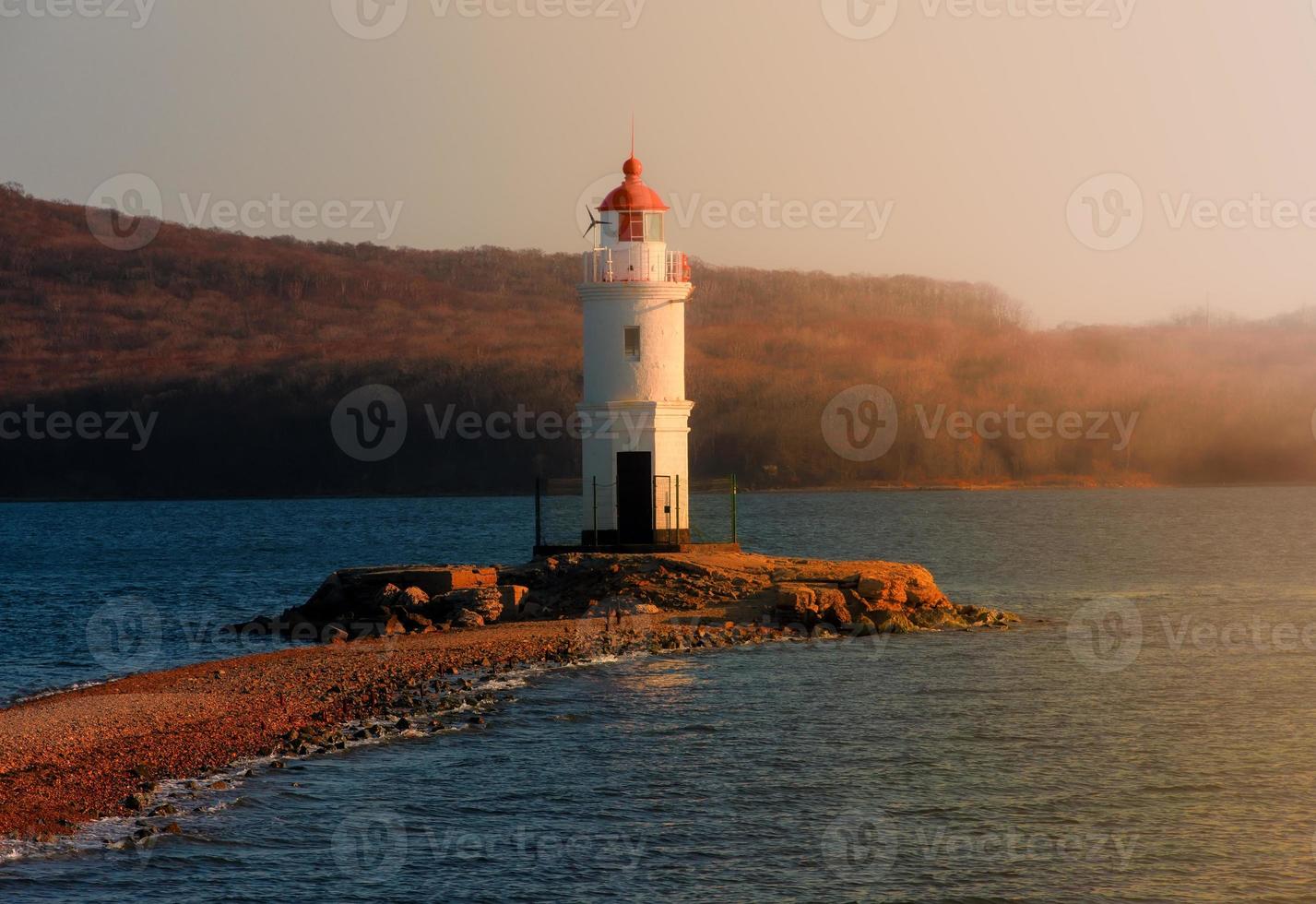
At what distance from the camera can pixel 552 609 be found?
31484mm

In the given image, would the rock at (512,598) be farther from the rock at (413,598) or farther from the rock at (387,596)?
the rock at (387,596)

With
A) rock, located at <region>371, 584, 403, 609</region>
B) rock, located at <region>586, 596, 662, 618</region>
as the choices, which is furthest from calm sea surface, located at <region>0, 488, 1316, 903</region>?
rock, located at <region>371, 584, 403, 609</region>

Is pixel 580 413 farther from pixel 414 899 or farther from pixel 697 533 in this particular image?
pixel 414 899

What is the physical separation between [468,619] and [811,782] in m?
14.1

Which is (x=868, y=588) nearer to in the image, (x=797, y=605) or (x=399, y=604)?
(x=797, y=605)

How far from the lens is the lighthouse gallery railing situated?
32.4 meters

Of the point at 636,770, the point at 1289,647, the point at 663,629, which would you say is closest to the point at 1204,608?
the point at 1289,647

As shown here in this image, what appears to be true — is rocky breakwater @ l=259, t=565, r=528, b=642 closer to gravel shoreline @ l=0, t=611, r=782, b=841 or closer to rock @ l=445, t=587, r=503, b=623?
rock @ l=445, t=587, r=503, b=623

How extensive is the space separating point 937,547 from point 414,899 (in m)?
60.8

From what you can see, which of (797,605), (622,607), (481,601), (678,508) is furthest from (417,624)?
(797,605)

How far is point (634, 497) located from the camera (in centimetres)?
3253

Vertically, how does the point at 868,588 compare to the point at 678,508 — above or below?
below

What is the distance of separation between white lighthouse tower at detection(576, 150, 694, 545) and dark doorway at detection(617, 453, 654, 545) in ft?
0.07

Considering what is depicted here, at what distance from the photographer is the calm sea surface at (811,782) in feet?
46.9
